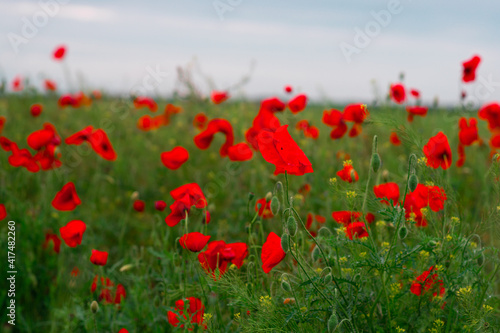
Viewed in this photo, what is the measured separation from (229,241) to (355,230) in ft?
3.63

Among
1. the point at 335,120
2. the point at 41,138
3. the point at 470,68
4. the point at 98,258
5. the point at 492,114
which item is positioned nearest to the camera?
the point at 98,258

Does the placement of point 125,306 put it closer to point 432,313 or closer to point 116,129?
point 432,313

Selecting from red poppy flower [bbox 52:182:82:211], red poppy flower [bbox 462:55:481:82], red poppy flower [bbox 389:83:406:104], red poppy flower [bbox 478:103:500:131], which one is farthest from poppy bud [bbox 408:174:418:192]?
red poppy flower [bbox 462:55:481:82]

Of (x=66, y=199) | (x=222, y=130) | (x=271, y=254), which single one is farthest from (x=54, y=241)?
(x=271, y=254)

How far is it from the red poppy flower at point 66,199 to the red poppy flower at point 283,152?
104 cm

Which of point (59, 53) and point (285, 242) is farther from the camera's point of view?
point (59, 53)

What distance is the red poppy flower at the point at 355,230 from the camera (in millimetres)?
1385

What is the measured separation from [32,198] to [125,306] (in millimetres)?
1971

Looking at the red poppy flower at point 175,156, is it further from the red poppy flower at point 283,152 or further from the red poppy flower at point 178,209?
the red poppy flower at point 283,152

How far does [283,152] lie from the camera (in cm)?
123

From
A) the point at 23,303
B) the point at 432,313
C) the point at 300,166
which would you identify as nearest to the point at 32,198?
the point at 23,303

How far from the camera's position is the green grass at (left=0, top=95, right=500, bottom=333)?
4.25 ft

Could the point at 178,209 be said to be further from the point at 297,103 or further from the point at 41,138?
A: the point at 297,103

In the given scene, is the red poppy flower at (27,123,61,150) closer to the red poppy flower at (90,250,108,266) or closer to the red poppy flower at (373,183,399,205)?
the red poppy flower at (90,250,108,266)
